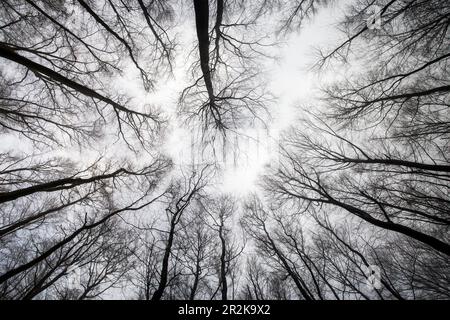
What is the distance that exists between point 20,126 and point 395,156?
11438 millimetres

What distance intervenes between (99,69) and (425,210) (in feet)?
35.9

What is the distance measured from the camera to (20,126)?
5.66 metres

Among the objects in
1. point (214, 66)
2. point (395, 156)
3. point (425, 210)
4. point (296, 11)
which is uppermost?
point (296, 11)
